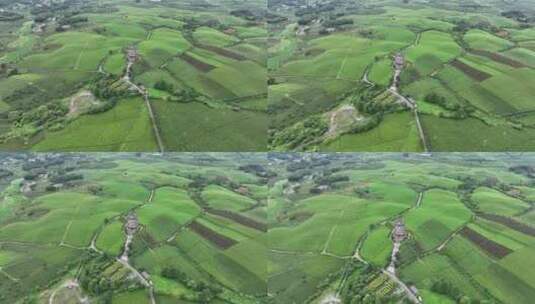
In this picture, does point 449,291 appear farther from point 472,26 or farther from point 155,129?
point 155,129

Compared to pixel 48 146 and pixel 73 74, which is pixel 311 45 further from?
pixel 48 146

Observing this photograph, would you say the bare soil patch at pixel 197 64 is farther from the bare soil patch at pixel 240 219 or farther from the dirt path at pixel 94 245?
the dirt path at pixel 94 245

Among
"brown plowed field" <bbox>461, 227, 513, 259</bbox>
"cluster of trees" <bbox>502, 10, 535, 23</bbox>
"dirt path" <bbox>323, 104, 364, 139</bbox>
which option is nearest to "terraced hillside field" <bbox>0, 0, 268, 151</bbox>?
"dirt path" <bbox>323, 104, 364, 139</bbox>

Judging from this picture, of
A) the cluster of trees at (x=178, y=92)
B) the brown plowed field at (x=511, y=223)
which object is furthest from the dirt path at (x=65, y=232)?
the brown plowed field at (x=511, y=223)

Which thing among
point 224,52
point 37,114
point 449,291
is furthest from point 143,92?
point 449,291

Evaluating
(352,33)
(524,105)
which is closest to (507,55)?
(524,105)

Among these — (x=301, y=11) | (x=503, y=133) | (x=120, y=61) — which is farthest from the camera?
(x=301, y=11)

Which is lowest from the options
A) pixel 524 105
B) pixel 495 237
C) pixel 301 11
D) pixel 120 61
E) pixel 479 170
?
pixel 495 237
